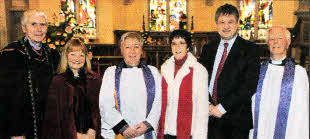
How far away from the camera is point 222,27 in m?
2.21

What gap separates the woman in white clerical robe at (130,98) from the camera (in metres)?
2.13

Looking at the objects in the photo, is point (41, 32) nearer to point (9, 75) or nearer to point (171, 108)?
point (9, 75)

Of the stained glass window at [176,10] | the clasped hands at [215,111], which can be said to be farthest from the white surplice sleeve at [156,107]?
the stained glass window at [176,10]

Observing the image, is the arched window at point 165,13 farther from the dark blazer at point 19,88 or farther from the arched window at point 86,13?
the dark blazer at point 19,88

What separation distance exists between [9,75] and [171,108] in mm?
1492

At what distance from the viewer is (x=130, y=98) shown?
7.07 feet

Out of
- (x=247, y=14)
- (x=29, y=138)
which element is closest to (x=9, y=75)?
(x=29, y=138)

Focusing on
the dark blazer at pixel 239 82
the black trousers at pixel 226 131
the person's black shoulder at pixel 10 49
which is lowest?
the black trousers at pixel 226 131

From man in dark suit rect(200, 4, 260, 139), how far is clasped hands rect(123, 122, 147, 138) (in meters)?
0.64

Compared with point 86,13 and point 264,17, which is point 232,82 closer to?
point 86,13

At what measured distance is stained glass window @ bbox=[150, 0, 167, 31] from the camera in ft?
37.8

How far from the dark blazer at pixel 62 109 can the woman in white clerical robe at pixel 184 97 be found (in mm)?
692

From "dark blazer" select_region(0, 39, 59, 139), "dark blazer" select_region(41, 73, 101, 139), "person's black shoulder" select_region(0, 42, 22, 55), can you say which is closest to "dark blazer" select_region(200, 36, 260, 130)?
"dark blazer" select_region(41, 73, 101, 139)

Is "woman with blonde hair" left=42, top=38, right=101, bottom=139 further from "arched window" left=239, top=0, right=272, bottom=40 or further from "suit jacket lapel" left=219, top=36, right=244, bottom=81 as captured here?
"arched window" left=239, top=0, right=272, bottom=40
